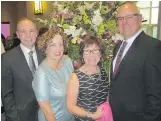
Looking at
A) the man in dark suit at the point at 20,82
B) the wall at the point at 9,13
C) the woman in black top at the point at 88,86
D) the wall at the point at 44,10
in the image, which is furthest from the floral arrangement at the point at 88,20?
the wall at the point at 9,13

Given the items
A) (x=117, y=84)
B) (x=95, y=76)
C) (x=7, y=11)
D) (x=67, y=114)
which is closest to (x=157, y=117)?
(x=117, y=84)

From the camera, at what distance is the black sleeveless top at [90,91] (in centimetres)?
145

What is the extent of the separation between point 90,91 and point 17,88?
0.65 m

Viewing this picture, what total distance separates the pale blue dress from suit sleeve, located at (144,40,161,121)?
54cm

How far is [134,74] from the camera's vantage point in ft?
4.88

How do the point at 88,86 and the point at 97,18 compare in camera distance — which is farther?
the point at 97,18

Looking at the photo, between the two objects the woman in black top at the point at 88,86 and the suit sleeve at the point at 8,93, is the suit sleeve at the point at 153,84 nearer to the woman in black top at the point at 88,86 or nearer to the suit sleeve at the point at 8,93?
the woman in black top at the point at 88,86

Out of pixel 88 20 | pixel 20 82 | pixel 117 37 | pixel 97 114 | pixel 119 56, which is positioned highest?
pixel 88 20

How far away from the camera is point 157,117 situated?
4.93 ft

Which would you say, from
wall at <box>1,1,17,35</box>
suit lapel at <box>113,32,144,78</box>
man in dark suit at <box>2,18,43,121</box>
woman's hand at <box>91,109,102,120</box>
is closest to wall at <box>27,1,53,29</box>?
wall at <box>1,1,17,35</box>

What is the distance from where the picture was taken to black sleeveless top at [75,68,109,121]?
4.77ft

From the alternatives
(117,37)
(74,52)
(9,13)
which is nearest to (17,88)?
(74,52)

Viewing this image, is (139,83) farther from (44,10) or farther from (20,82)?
(44,10)

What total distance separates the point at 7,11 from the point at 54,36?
21.2 feet
